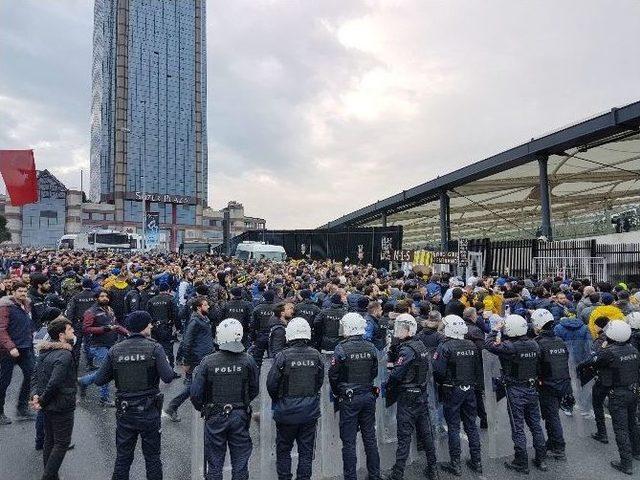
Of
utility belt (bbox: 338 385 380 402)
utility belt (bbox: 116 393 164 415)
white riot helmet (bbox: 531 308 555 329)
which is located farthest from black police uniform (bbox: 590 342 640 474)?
utility belt (bbox: 116 393 164 415)

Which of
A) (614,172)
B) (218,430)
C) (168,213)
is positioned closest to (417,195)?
(614,172)

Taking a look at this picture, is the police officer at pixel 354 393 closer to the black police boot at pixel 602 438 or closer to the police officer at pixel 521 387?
the police officer at pixel 521 387

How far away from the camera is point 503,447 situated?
249 inches

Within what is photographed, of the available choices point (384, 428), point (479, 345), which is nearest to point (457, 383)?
point (479, 345)

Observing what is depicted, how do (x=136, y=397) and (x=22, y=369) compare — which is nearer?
(x=136, y=397)

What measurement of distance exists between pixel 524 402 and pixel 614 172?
77.8 ft

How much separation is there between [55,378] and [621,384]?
21.8 ft

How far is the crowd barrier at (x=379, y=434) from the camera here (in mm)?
5293

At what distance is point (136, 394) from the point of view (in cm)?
468

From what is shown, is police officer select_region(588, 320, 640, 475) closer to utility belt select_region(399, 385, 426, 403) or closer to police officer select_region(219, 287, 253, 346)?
utility belt select_region(399, 385, 426, 403)

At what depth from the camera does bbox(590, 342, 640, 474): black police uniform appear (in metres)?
5.80

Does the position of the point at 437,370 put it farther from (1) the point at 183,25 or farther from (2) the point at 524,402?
(1) the point at 183,25

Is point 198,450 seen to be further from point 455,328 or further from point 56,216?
point 56,216

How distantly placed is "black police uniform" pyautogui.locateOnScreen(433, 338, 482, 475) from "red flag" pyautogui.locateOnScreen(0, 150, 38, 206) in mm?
17321
